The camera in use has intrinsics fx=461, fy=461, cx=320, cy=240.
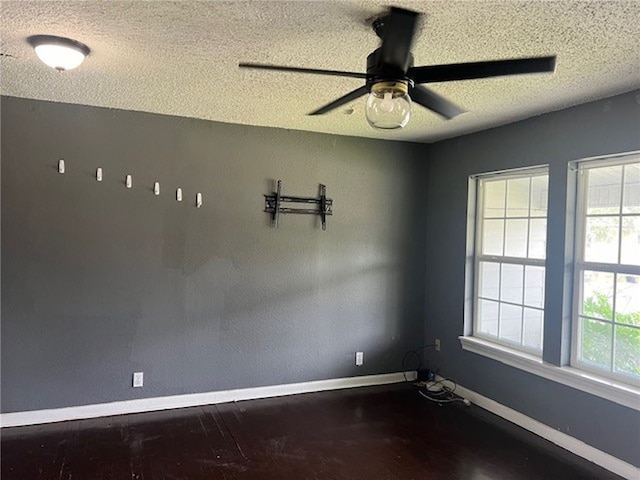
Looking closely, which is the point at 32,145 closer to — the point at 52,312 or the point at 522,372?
the point at 52,312

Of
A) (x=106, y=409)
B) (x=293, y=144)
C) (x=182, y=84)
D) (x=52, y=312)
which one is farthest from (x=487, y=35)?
(x=106, y=409)

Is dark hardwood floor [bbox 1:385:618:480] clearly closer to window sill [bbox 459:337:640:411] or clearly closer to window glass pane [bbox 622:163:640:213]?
window sill [bbox 459:337:640:411]

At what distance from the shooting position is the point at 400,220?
4703 millimetres

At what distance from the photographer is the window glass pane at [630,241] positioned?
2.97m

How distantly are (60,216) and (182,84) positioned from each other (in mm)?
1443

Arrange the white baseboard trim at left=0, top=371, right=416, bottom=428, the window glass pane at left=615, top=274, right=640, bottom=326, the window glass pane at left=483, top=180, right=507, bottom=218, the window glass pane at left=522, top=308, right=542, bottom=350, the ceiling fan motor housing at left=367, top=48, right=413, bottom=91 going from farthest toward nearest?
the window glass pane at left=483, top=180, right=507, bottom=218, the window glass pane at left=522, top=308, right=542, bottom=350, the white baseboard trim at left=0, top=371, right=416, bottom=428, the window glass pane at left=615, top=274, right=640, bottom=326, the ceiling fan motor housing at left=367, top=48, right=413, bottom=91

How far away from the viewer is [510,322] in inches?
155

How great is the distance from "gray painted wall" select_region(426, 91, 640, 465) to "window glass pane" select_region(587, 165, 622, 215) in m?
0.16

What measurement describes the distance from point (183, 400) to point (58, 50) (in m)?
2.77

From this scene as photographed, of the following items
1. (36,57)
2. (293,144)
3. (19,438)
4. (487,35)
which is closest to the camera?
(487,35)

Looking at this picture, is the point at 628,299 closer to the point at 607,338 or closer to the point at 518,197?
the point at 607,338

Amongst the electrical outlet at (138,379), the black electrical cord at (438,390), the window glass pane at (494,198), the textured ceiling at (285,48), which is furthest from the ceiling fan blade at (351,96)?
the black electrical cord at (438,390)

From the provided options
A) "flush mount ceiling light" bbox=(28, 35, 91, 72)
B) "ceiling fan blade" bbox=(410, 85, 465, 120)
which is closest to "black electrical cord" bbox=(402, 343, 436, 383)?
"ceiling fan blade" bbox=(410, 85, 465, 120)

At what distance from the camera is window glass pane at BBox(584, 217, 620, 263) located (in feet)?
10.2
